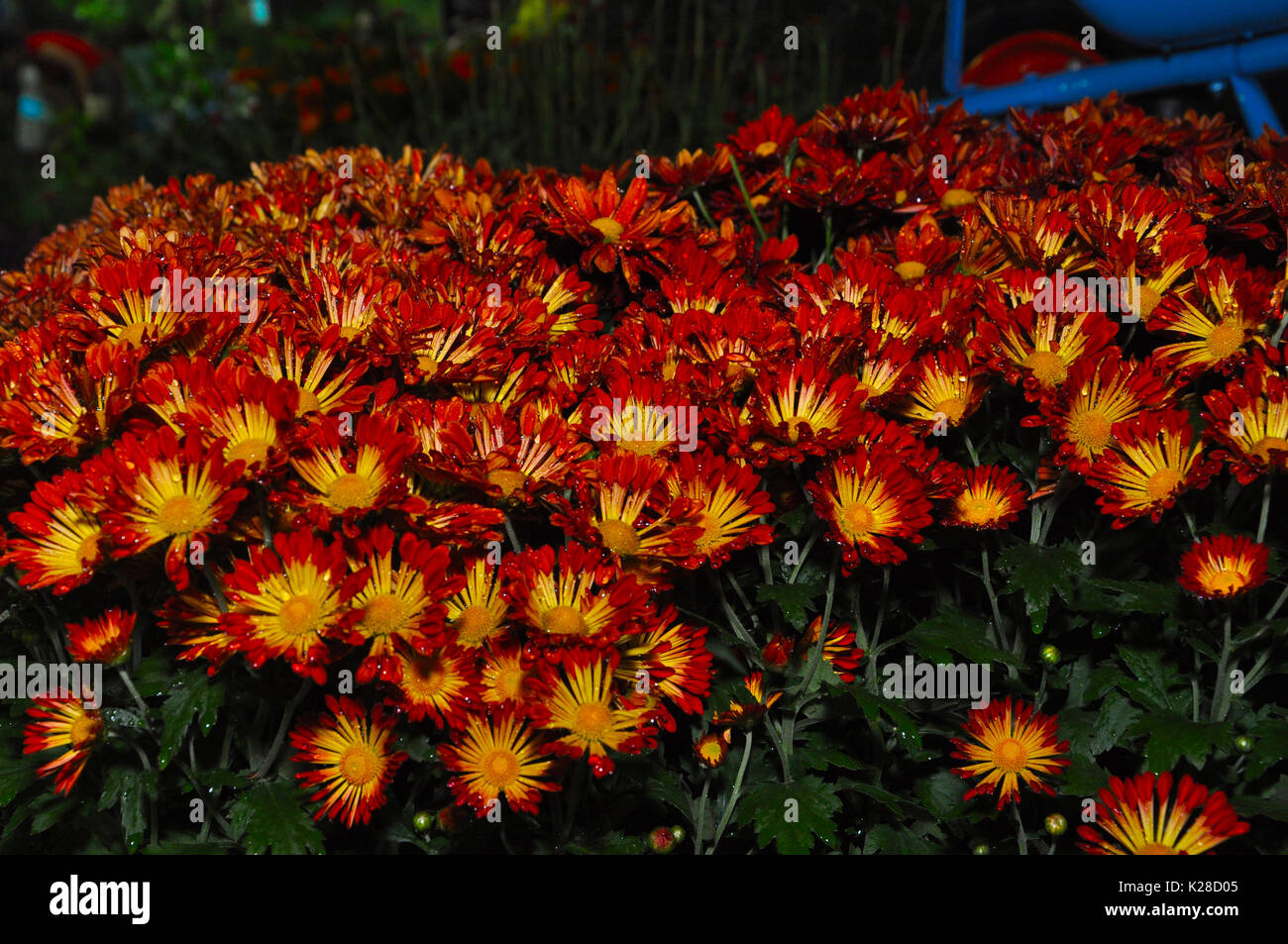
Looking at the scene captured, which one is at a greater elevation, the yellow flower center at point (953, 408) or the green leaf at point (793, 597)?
the yellow flower center at point (953, 408)

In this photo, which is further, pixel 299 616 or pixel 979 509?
pixel 979 509

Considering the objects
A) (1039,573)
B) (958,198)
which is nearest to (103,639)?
(1039,573)

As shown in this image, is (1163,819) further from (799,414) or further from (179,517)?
(179,517)

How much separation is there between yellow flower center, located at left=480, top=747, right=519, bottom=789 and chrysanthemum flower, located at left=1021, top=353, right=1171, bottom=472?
67cm

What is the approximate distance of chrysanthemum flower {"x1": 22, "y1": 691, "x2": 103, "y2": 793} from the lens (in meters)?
1.19

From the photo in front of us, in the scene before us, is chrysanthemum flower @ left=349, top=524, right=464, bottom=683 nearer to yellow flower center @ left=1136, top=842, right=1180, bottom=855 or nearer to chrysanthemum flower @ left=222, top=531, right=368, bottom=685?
chrysanthemum flower @ left=222, top=531, right=368, bottom=685

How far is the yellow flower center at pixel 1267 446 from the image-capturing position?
119 cm

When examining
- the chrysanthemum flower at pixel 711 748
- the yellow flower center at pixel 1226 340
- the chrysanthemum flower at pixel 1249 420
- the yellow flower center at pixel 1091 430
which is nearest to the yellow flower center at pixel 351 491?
the chrysanthemum flower at pixel 711 748

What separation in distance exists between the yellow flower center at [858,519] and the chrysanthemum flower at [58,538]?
0.77 metres

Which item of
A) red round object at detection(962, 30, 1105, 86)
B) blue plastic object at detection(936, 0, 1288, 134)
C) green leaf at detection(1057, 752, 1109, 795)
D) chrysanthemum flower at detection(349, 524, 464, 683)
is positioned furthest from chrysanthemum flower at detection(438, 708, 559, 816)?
red round object at detection(962, 30, 1105, 86)

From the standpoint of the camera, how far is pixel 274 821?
46.3 inches

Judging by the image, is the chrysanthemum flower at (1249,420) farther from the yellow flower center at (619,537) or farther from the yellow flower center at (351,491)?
the yellow flower center at (351,491)

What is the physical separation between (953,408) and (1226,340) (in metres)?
0.33
